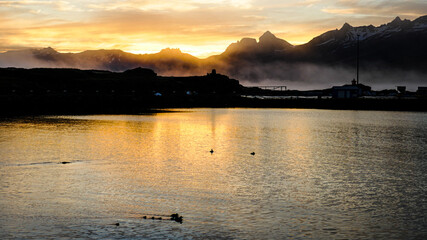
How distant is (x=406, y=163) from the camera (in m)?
55.3

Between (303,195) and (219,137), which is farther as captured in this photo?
(219,137)

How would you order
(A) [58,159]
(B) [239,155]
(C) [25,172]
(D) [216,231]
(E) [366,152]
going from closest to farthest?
(D) [216,231], (C) [25,172], (A) [58,159], (B) [239,155], (E) [366,152]

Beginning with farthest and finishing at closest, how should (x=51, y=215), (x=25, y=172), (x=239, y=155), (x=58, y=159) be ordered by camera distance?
(x=239, y=155), (x=58, y=159), (x=25, y=172), (x=51, y=215)

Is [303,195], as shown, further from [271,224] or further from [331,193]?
[271,224]

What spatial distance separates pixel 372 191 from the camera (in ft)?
125

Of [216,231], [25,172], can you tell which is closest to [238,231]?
[216,231]

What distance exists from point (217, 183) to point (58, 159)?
21.8 metres

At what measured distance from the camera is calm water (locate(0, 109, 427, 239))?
27.0 meters

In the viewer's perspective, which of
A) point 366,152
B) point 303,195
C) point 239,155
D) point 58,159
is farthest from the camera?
point 366,152

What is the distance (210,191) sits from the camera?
3684cm

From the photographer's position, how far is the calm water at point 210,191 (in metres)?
27.0

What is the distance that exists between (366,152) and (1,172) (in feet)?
158

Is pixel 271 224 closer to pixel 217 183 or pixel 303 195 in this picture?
pixel 303 195

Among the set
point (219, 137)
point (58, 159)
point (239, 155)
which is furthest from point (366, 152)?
point (58, 159)
